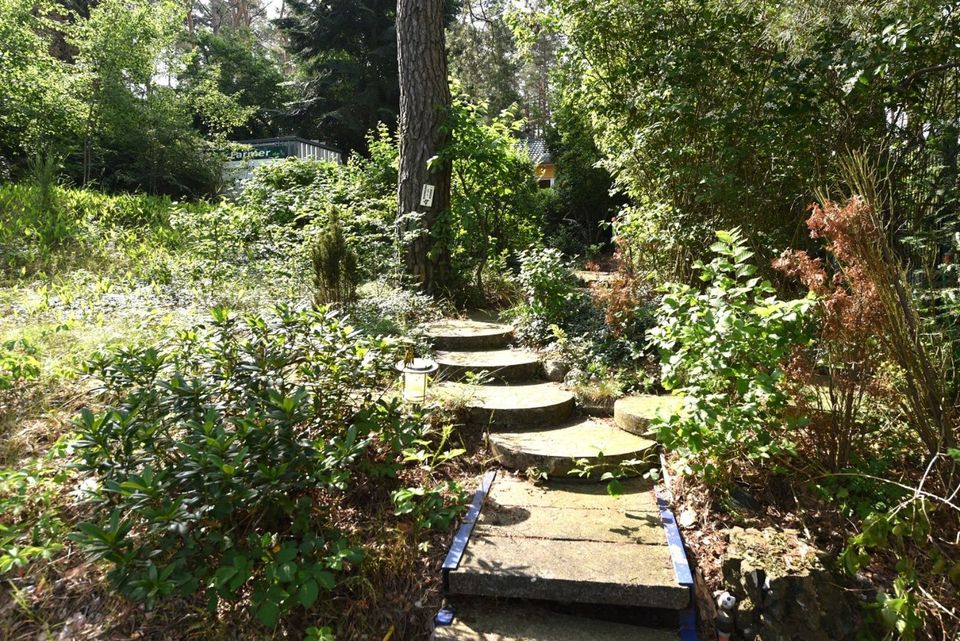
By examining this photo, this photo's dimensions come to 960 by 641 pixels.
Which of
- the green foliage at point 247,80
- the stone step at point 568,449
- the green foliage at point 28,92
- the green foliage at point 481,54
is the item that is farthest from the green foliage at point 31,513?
the green foliage at point 247,80

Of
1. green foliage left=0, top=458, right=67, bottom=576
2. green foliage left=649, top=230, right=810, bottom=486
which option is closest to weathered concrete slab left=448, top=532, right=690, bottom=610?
green foliage left=649, top=230, right=810, bottom=486

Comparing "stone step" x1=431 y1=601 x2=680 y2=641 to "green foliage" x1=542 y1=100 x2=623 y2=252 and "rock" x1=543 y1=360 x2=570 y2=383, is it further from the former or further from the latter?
"green foliage" x1=542 y1=100 x2=623 y2=252

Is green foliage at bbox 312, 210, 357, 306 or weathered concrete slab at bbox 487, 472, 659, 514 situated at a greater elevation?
green foliage at bbox 312, 210, 357, 306

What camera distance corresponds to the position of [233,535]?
224 cm

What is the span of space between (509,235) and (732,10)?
3.56 m

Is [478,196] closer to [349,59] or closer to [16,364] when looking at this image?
[16,364]

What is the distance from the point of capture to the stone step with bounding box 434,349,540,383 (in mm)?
4215

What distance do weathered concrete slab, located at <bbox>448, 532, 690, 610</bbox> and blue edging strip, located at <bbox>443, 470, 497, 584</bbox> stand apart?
3 cm

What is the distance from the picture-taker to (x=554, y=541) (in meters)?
2.56

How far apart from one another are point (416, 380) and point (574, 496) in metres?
1.10

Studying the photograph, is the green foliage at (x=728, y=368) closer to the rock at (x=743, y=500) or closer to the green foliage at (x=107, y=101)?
the rock at (x=743, y=500)

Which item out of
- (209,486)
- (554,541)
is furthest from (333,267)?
(554,541)

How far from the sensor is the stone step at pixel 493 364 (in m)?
A: 4.21

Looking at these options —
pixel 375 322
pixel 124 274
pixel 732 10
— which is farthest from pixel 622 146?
pixel 124 274
